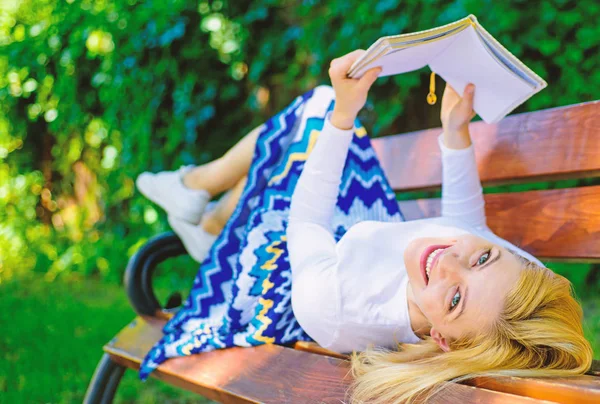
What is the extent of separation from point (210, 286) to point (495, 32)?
5.27 ft

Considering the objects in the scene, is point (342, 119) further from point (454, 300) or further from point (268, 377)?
point (268, 377)

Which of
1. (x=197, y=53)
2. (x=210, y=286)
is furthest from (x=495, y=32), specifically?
(x=197, y=53)

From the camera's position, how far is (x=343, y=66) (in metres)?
1.68

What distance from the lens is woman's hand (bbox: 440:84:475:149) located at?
1827mm

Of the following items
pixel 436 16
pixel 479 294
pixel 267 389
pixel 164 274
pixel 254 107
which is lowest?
pixel 164 274

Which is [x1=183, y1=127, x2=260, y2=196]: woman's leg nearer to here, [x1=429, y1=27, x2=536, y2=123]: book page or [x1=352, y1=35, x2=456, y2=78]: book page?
[x1=352, y1=35, x2=456, y2=78]: book page

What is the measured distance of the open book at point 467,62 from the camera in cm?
141

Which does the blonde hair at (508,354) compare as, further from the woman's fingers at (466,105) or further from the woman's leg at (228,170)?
the woman's leg at (228,170)

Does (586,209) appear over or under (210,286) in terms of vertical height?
over

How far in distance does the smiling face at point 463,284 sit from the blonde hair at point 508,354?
0.02 metres

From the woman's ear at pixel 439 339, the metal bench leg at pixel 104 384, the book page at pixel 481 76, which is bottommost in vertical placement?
the metal bench leg at pixel 104 384

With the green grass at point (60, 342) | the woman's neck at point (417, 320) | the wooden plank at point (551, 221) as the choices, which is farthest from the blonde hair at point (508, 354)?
the green grass at point (60, 342)

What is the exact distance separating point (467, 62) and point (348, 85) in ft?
1.00

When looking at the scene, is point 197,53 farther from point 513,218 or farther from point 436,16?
point 513,218
